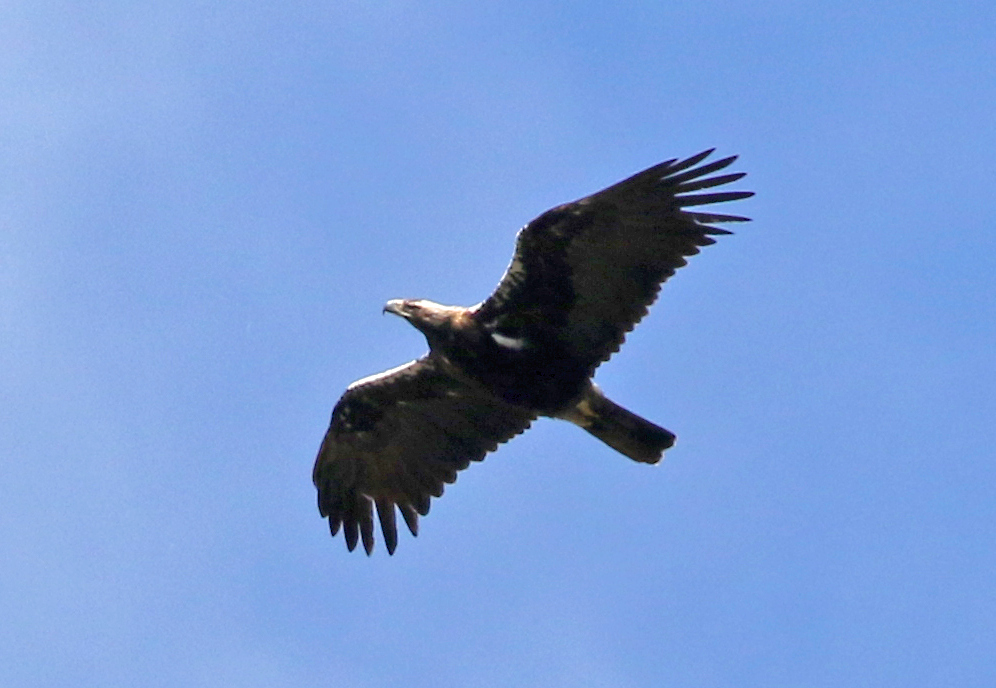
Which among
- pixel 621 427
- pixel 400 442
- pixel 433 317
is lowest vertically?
pixel 621 427

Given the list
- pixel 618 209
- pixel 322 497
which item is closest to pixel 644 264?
pixel 618 209

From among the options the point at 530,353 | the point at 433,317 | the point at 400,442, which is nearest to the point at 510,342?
the point at 530,353

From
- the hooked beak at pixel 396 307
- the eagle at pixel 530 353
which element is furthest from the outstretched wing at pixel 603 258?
the hooked beak at pixel 396 307

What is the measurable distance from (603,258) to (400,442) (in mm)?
3429

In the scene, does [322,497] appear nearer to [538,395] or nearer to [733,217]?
[538,395]

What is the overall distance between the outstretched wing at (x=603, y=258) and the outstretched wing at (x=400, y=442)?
122 centimetres

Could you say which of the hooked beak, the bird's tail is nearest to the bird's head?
the hooked beak

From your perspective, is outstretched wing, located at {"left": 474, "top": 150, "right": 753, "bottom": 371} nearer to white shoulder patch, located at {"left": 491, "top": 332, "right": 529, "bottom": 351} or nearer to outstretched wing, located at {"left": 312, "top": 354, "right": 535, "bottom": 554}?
white shoulder patch, located at {"left": 491, "top": 332, "right": 529, "bottom": 351}

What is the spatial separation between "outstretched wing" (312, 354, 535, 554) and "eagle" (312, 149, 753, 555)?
0.05 feet

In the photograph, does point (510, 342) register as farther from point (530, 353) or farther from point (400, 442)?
point (400, 442)

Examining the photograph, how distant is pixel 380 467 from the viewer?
20.1 m

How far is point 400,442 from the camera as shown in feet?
65.4

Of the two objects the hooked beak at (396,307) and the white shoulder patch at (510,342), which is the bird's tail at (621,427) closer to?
the white shoulder patch at (510,342)

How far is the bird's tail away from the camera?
61.2 ft
